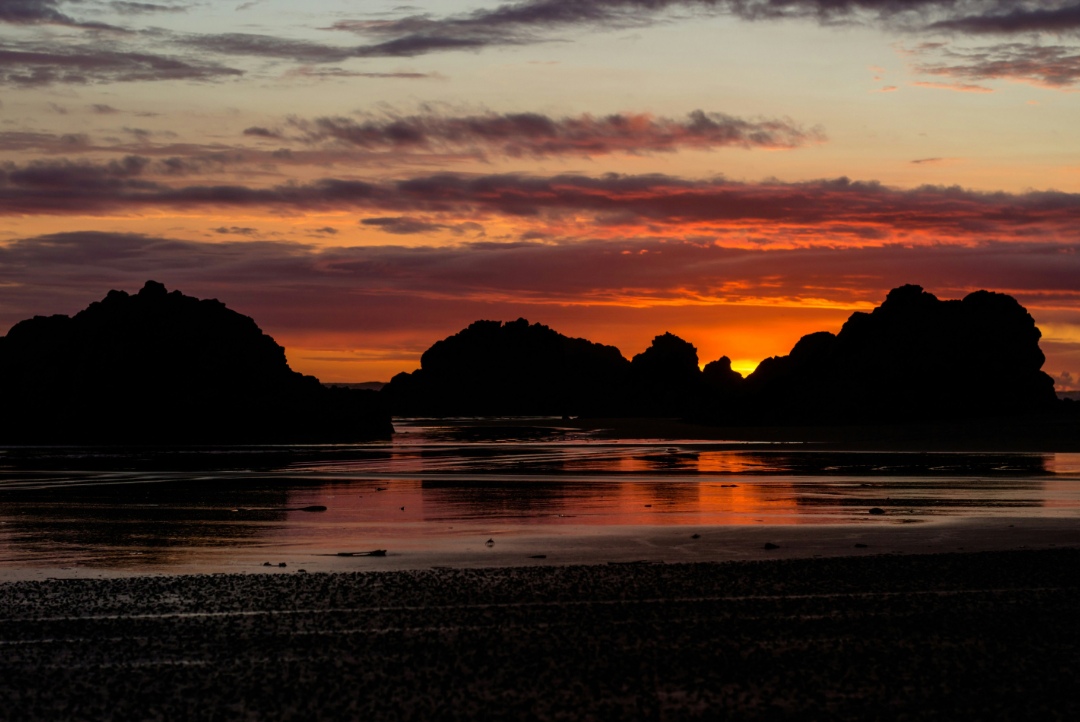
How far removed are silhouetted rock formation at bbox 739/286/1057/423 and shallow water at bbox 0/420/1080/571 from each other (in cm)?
3704

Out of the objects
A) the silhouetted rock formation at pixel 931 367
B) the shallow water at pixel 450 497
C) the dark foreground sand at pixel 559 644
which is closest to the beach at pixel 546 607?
the dark foreground sand at pixel 559 644

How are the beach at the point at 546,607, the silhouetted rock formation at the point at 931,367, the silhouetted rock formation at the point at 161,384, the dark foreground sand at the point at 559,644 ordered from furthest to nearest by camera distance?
1. the silhouetted rock formation at the point at 161,384
2. the silhouetted rock formation at the point at 931,367
3. the beach at the point at 546,607
4. the dark foreground sand at the point at 559,644

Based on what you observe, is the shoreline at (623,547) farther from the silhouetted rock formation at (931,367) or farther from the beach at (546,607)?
the silhouetted rock formation at (931,367)

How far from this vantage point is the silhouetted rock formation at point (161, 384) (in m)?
94.8

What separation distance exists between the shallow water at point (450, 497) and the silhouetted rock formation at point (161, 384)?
35.0 metres

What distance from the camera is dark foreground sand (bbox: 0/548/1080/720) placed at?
1112cm

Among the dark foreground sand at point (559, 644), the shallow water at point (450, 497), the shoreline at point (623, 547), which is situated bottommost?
the shallow water at point (450, 497)

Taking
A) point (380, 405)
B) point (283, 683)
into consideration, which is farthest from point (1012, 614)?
point (380, 405)

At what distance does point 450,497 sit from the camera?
114ft

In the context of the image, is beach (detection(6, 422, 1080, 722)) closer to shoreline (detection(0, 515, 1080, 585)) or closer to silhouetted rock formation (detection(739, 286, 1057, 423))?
shoreline (detection(0, 515, 1080, 585))

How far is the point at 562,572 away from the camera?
61.5 feet

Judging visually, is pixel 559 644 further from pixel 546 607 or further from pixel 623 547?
pixel 623 547

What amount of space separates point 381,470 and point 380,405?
54.0m

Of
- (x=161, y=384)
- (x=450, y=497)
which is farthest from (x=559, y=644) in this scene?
(x=161, y=384)
